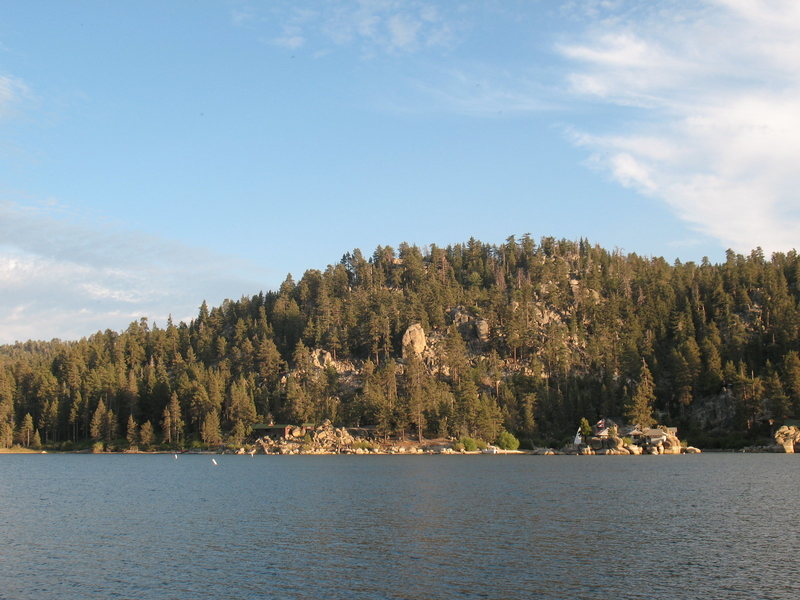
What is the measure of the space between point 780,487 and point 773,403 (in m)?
83.2

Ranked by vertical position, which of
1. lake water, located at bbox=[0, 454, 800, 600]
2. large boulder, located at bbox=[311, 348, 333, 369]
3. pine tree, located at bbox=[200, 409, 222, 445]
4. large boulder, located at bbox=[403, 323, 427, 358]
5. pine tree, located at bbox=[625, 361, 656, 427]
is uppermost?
large boulder, located at bbox=[403, 323, 427, 358]

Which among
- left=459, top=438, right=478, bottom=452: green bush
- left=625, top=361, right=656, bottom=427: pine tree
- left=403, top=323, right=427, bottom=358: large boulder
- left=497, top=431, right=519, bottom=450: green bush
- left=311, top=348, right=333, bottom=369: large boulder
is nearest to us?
left=459, top=438, right=478, bottom=452: green bush

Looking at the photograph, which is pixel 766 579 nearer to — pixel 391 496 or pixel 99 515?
pixel 391 496

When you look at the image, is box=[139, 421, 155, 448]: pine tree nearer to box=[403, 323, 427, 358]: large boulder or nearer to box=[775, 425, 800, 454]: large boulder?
box=[403, 323, 427, 358]: large boulder

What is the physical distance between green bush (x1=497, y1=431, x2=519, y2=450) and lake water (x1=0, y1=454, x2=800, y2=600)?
242 ft

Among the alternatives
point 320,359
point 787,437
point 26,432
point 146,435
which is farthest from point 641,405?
point 26,432

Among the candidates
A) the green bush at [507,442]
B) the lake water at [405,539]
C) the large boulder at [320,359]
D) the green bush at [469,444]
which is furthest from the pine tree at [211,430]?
the lake water at [405,539]

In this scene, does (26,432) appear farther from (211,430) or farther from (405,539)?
(405,539)

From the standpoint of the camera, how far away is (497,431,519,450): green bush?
504 feet

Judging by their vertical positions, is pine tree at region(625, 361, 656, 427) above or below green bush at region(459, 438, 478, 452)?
above

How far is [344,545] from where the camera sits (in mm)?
41219

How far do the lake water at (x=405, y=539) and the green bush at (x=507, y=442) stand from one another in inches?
2900

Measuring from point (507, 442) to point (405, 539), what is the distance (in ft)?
376

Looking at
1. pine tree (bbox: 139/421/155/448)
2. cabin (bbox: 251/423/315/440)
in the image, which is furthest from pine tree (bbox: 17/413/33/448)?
cabin (bbox: 251/423/315/440)
